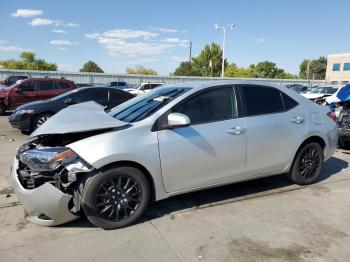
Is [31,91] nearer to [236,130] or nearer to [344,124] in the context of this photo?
[344,124]

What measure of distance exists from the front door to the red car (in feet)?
37.5

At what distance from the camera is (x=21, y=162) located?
399 cm

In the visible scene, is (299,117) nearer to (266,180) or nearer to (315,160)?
(315,160)

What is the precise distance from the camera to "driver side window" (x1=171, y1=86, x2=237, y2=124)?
429 centimetres

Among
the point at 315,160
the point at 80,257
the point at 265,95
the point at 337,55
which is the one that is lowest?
the point at 80,257

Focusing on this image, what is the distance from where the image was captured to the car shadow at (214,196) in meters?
4.35

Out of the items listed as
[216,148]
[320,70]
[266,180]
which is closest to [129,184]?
[216,148]

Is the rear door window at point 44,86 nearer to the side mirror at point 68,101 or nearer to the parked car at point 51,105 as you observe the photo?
the parked car at point 51,105

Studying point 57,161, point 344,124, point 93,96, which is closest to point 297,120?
→ point 57,161

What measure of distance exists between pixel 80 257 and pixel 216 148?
1991 mm

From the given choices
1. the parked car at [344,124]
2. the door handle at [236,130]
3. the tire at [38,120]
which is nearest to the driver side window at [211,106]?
the door handle at [236,130]

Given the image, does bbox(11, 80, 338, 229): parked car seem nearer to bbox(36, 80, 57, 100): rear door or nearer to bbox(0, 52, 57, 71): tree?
bbox(36, 80, 57, 100): rear door

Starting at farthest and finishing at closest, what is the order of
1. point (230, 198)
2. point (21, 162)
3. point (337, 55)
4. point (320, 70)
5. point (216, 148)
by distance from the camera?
point (320, 70) < point (337, 55) < point (230, 198) < point (216, 148) < point (21, 162)

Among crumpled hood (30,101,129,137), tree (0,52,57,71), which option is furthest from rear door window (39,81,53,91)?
tree (0,52,57,71)
